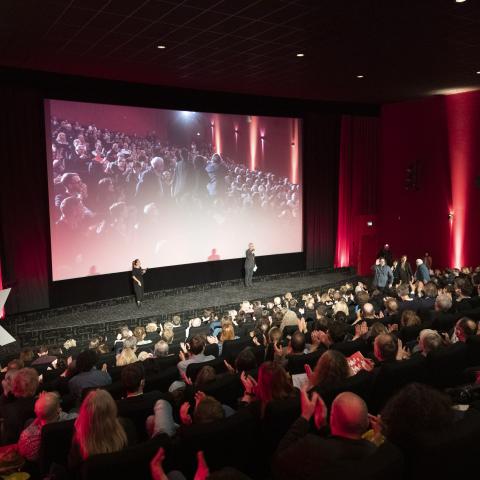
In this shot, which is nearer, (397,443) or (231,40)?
(397,443)

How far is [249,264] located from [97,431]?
10884 millimetres

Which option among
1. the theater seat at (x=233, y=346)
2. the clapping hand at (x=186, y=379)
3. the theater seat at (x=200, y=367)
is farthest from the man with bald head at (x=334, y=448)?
the theater seat at (x=233, y=346)

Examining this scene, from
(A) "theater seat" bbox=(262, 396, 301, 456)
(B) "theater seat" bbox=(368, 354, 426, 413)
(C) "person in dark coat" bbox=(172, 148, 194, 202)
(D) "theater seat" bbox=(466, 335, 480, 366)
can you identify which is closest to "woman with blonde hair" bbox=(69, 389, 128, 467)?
(A) "theater seat" bbox=(262, 396, 301, 456)

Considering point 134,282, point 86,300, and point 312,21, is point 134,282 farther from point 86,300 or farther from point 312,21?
point 312,21

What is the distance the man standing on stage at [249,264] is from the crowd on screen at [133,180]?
1.20m

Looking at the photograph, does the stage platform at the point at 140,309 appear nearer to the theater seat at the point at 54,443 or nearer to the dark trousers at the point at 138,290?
the dark trousers at the point at 138,290

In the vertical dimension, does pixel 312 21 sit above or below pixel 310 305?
above

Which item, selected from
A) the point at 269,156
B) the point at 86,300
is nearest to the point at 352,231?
the point at 269,156

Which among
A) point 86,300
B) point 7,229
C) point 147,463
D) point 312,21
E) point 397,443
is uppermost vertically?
point 312,21

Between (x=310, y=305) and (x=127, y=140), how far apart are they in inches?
220

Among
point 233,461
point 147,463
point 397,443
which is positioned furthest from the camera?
point 233,461

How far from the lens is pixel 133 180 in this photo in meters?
12.1

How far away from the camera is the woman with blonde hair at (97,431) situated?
277 centimetres

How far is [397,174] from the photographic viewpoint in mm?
16047
